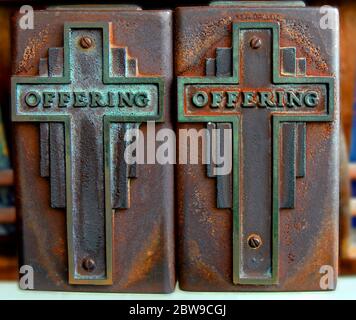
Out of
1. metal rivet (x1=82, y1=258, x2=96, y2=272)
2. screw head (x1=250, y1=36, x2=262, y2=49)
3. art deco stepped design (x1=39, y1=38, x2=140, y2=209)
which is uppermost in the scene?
screw head (x1=250, y1=36, x2=262, y2=49)

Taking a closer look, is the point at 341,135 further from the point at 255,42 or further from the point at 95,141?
the point at 95,141

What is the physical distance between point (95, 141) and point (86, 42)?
0.16 metres

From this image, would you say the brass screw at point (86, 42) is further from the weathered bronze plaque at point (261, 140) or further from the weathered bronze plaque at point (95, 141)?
the weathered bronze plaque at point (261, 140)

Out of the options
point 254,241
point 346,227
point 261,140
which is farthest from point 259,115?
point 346,227

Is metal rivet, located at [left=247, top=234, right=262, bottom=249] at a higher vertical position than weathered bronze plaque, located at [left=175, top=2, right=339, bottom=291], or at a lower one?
lower

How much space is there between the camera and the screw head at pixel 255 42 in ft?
2.86

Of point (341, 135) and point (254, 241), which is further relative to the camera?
point (341, 135)

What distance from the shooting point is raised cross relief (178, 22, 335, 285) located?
873 millimetres

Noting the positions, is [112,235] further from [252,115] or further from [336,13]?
[336,13]

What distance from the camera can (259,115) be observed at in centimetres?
88

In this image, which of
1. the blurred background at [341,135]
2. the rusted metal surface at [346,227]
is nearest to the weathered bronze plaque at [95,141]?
the blurred background at [341,135]

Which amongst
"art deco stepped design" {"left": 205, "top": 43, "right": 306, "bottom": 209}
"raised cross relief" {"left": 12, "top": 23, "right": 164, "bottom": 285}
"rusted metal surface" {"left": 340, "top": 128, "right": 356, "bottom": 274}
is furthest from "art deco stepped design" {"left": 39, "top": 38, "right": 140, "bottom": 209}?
"rusted metal surface" {"left": 340, "top": 128, "right": 356, "bottom": 274}

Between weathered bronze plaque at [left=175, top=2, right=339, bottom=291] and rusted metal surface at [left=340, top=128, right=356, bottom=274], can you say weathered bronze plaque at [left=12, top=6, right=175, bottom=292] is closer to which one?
weathered bronze plaque at [left=175, top=2, right=339, bottom=291]

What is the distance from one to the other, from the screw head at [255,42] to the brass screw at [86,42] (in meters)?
0.26
